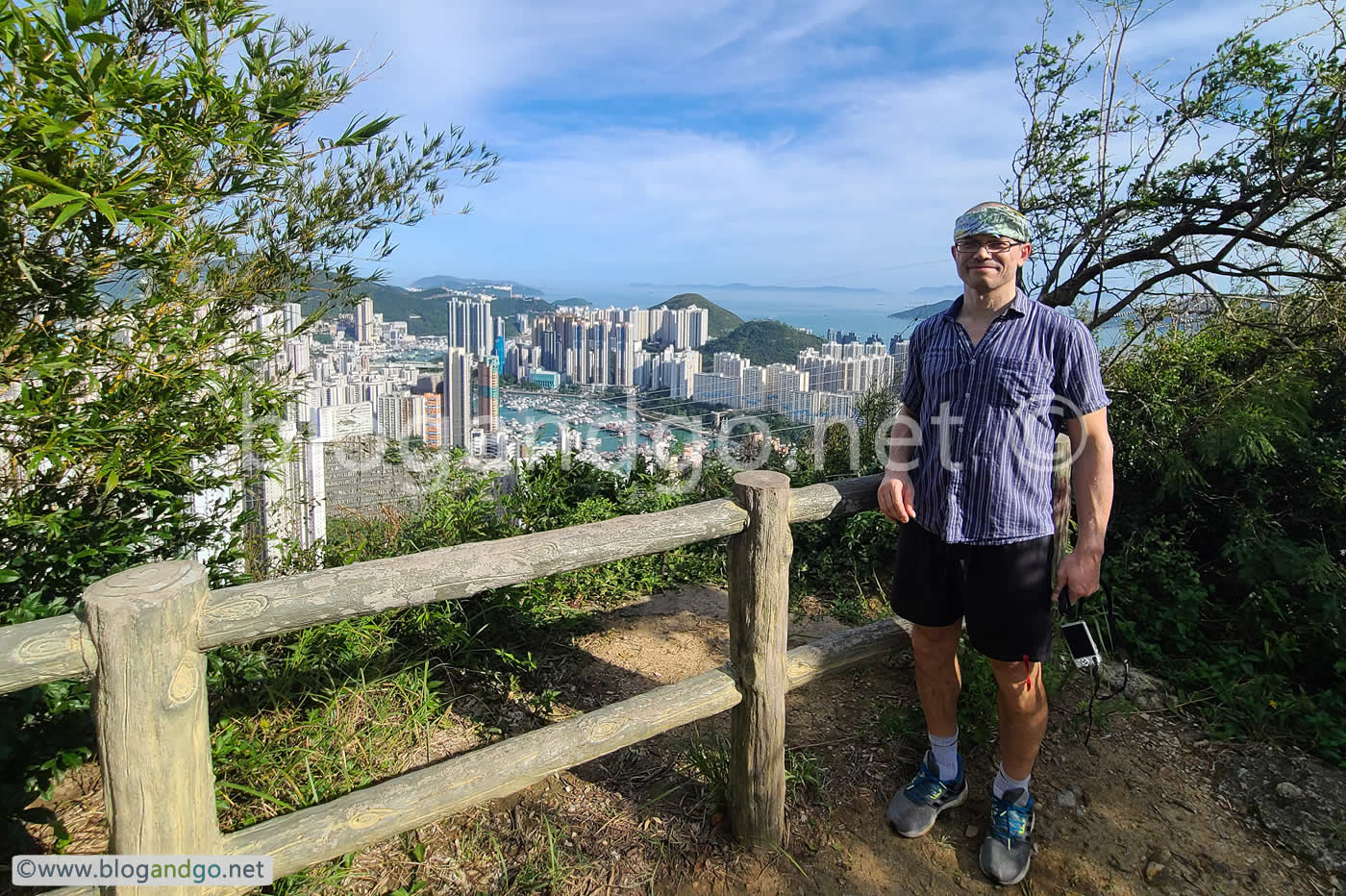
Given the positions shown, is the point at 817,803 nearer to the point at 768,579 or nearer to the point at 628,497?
the point at 768,579

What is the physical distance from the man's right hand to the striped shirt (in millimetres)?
116

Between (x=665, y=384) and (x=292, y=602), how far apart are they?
707 centimetres

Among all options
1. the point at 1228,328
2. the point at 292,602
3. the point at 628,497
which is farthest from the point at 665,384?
the point at 292,602

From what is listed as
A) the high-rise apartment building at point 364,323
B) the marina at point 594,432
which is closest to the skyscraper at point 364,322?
the high-rise apartment building at point 364,323

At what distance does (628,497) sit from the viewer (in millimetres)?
4977

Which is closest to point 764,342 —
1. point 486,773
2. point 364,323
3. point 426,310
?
point 426,310

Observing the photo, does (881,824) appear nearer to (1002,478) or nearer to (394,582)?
(1002,478)

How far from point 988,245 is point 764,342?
27.9ft

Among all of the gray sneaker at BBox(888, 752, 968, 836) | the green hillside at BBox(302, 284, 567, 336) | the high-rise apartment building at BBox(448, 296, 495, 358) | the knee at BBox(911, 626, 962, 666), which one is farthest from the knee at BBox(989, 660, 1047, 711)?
the high-rise apartment building at BBox(448, 296, 495, 358)

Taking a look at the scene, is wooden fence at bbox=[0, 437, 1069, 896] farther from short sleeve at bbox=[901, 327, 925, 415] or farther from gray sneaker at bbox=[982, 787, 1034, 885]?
gray sneaker at bbox=[982, 787, 1034, 885]

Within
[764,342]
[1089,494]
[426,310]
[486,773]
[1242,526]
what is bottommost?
[486,773]

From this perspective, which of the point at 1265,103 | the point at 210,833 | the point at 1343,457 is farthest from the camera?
the point at 1265,103

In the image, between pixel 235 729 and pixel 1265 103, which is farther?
pixel 1265 103

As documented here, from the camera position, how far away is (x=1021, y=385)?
7.06 ft
